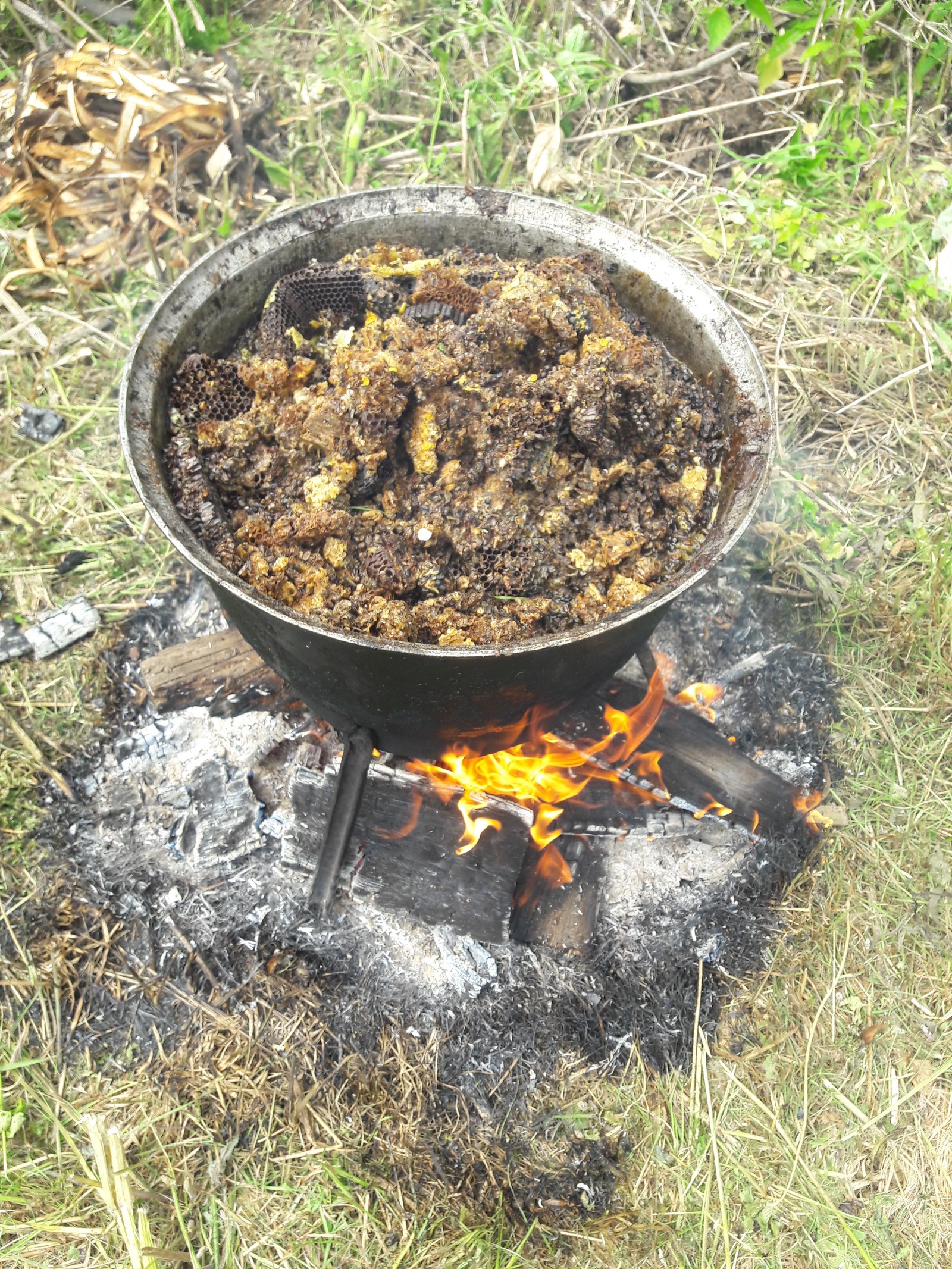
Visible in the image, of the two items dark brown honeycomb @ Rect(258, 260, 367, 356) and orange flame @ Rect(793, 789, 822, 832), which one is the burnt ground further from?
dark brown honeycomb @ Rect(258, 260, 367, 356)

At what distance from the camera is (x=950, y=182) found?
141 inches

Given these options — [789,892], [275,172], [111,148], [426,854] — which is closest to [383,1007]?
[426,854]

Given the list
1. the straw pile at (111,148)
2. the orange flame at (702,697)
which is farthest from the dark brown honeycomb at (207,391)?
the straw pile at (111,148)

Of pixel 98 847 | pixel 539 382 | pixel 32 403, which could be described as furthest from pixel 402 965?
pixel 32 403

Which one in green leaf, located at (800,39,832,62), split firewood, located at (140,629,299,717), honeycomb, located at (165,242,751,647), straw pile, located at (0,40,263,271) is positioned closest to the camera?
honeycomb, located at (165,242,751,647)

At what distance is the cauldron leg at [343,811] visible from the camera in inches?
76.0

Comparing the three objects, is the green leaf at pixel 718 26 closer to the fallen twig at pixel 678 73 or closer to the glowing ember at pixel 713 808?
the fallen twig at pixel 678 73

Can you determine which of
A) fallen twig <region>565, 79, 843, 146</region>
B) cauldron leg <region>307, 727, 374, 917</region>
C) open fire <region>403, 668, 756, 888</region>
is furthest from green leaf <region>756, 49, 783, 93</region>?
cauldron leg <region>307, 727, 374, 917</region>

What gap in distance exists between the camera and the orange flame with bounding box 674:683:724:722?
103 inches

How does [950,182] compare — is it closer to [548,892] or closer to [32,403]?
[548,892]

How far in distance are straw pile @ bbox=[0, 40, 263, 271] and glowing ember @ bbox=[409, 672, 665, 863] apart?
109 inches

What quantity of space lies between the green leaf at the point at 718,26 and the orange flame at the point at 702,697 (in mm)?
2745

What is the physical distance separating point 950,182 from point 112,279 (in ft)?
12.2

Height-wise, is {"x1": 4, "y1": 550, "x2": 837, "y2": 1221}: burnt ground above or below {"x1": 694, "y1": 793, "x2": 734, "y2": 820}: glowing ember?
below
